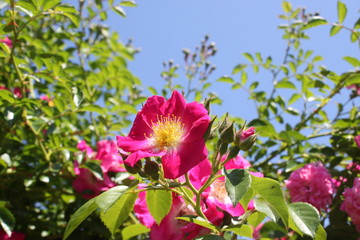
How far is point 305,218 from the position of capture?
3.00 feet

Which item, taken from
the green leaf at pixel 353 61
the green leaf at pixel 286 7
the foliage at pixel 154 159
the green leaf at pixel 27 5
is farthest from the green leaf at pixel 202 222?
the green leaf at pixel 286 7

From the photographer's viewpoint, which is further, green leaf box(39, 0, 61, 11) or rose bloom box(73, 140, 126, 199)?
rose bloom box(73, 140, 126, 199)

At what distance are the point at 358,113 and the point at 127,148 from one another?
1.38 meters

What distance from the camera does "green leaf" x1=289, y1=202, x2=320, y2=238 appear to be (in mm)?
878

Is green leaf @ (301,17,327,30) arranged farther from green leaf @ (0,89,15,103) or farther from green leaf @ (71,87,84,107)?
green leaf @ (0,89,15,103)

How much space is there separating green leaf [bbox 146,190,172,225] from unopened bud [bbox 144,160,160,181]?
0.11m

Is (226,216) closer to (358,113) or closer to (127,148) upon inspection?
(127,148)

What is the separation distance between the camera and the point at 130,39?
13.5 ft

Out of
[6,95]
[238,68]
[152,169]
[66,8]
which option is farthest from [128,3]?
[152,169]

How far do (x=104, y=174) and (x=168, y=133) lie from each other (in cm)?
72

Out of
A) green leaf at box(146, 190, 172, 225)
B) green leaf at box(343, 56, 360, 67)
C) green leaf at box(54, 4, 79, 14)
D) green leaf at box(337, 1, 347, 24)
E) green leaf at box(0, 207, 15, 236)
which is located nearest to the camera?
green leaf at box(146, 190, 172, 225)

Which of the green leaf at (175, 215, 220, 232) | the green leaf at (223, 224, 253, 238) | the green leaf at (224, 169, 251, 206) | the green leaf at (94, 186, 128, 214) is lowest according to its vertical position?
the green leaf at (223, 224, 253, 238)

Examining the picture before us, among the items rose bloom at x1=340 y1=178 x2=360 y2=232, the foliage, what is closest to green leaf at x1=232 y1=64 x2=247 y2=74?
the foliage

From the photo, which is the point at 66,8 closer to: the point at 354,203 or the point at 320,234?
the point at 320,234
